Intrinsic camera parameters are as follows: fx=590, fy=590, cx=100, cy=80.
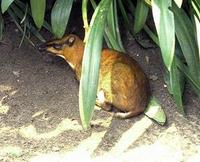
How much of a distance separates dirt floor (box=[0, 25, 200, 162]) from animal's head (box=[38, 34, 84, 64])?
0.15 meters

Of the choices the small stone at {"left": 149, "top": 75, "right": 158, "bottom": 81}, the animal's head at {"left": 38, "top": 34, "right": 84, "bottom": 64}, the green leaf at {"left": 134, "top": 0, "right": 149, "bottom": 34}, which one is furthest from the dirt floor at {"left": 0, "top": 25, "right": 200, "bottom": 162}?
the green leaf at {"left": 134, "top": 0, "right": 149, "bottom": 34}

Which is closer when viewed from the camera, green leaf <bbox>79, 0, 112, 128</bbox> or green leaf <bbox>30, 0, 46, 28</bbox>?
green leaf <bbox>79, 0, 112, 128</bbox>

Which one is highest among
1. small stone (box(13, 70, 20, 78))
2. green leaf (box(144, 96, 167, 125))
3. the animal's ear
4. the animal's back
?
the animal's ear

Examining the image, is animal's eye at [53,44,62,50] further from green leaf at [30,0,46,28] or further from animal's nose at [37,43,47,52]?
green leaf at [30,0,46,28]

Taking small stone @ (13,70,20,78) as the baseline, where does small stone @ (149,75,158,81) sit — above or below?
below

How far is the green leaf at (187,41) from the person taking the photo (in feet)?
10.9

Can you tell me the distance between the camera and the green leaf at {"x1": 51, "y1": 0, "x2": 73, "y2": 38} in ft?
11.5

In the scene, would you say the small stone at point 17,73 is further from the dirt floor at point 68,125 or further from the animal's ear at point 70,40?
the animal's ear at point 70,40

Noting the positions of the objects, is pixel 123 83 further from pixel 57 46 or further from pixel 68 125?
pixel 57 46

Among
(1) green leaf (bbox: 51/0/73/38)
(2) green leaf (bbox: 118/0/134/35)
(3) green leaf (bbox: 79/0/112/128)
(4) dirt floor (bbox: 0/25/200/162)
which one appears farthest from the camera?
(2) green leaf (bbox: 118/0/134/35)

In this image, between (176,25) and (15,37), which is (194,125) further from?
(15,37)

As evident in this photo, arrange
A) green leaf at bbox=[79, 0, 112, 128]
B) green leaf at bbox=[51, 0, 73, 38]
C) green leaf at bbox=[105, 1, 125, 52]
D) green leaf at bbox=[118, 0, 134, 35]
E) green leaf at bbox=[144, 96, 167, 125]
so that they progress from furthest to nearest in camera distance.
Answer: green leaf at bbox=[118, 0, 134, 35] < green leaf at bbox=[105, 1, 125, 52] < green leaf at bbox=[51, 0, 73, 38] < green leaf at bbox=[144, 96, 167, 125] < green leaf at bbox=[79, 0, 112, 128]

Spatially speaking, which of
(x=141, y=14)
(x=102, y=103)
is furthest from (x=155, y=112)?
(x=141, y=14)

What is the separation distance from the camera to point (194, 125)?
3.29 meters
